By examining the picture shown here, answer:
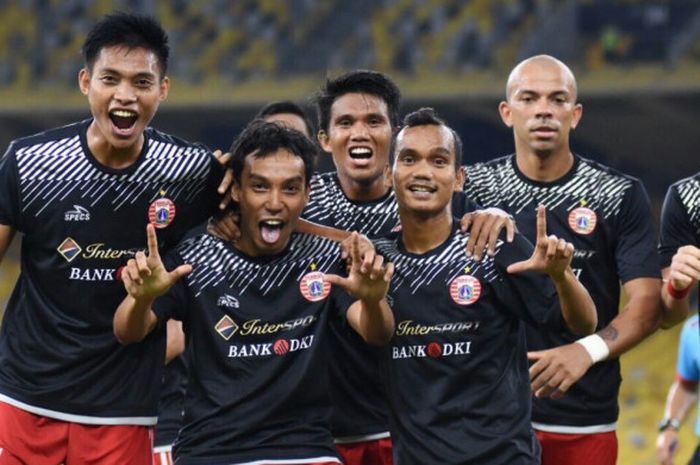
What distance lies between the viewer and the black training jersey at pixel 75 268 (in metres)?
5.05

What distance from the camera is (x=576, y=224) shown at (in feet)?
19.0

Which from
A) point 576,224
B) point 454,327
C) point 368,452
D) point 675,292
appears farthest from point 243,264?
point 675,292

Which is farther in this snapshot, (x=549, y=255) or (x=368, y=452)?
(x=368, y=452)

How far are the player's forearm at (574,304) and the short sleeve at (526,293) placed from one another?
0.12 ft

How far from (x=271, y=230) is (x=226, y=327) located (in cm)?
36

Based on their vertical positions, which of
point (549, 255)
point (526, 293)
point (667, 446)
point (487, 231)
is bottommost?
point (667, 446)

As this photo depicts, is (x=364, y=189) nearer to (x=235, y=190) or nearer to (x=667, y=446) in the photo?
(x=235, y=190)

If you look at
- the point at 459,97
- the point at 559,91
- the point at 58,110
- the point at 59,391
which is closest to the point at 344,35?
the point at 459,97

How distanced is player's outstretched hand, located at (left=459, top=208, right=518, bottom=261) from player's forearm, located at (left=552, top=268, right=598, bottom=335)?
0.84 ft

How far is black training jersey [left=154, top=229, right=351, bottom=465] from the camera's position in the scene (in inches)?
190

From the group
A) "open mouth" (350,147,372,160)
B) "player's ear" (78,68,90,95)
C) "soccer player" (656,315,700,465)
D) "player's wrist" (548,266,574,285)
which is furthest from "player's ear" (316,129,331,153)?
"soccer player" (656,315,700,465)

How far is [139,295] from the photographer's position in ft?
15.3

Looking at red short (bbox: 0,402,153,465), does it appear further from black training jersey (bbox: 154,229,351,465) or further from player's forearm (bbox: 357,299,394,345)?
player's forearm (bbox: 357,299,394,345)

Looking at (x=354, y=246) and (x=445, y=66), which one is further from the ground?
(x=445, y=66)
